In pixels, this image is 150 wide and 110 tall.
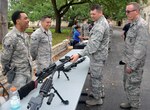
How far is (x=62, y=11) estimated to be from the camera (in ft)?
116

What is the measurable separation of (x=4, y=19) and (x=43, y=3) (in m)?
26.6

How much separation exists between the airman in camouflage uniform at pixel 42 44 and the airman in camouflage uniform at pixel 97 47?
880mm

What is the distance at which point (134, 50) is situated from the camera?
5621mm

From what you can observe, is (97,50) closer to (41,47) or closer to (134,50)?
(134,50)

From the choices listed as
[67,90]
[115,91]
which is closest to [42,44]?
[67,90]

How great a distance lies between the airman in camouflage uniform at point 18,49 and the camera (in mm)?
4785

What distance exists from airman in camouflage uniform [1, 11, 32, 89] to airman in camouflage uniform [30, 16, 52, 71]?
1.08 meters

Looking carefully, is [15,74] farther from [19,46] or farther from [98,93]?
[98,93]

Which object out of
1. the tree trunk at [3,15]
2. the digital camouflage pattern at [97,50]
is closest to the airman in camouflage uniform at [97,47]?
the digital camouflage pattern at [97,50]

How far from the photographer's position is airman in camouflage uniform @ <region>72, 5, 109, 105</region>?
5.87 meters

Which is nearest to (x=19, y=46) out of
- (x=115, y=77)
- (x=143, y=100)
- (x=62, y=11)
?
(x=143, y=100)

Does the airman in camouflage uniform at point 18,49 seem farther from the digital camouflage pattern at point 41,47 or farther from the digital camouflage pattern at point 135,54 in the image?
the digital camouflage pattern at point 135,54

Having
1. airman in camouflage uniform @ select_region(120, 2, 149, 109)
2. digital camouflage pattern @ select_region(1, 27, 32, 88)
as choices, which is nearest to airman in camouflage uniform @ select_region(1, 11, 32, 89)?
digital camouflage pattern @ select_region(1, 27, 32, 88)

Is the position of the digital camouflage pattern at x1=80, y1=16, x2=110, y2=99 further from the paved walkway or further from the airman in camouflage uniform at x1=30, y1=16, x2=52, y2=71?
the airman in camouflage uniform at x1=30, y1=16, x2=52, y2=71
